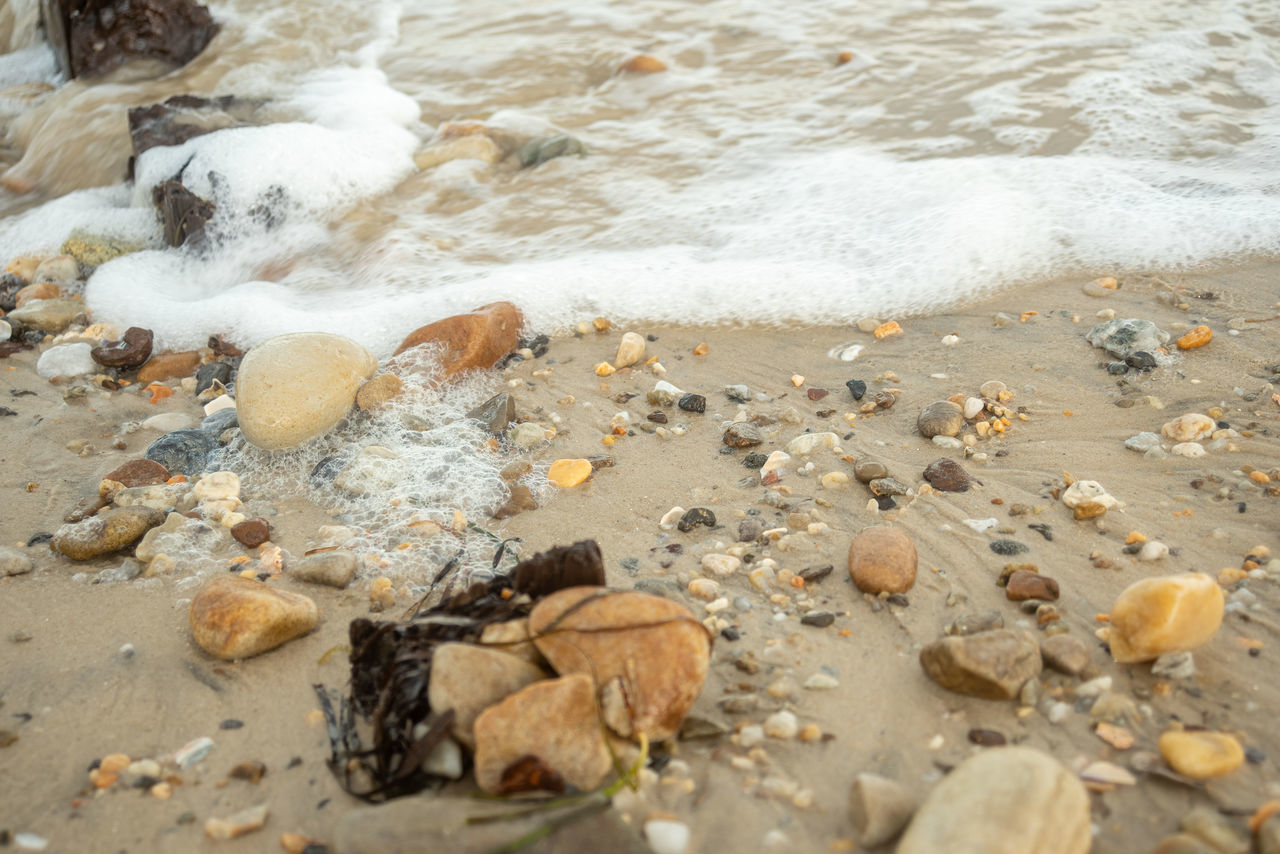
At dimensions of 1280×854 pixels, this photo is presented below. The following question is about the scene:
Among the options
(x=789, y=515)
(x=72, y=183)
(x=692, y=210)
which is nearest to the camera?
(x=789, y=515)

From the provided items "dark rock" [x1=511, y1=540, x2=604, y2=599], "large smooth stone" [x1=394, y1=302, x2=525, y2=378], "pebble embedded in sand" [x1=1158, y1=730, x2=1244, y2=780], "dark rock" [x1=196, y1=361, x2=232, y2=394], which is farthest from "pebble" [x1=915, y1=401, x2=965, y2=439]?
"dark rock" [x1=196, y1=361, x2=232, y2=394]

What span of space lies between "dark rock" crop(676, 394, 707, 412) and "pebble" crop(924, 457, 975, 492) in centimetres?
80

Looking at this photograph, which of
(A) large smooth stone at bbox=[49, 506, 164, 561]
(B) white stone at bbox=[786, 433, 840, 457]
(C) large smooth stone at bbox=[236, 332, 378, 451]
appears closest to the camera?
(A) large smooth stone at bbox=[49, 506, 164, 561]

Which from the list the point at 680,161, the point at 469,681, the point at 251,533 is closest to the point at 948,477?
the point at 469,681

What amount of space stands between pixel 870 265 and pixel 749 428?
4.69 ft

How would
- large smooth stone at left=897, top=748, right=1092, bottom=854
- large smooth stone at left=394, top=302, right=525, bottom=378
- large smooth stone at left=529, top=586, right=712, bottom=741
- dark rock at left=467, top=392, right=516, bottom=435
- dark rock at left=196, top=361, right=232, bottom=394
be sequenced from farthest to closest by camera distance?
dark rock at left=196, top=361, right=232, bottom=394, large smooth stone at left=394, top=302, right=525, bottom=378, dark rock at left=467, top=392, right=516, bottom=435, large smooth stone at left=529, top=586, right=712, bottom=741, large smooth stone at left=897, top=748, right=1092, bottom=854

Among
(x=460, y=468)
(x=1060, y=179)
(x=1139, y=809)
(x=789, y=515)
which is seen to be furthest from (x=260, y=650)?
(x=1060, y=179)

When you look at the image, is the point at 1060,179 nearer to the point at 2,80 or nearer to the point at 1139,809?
the point at 1139,809

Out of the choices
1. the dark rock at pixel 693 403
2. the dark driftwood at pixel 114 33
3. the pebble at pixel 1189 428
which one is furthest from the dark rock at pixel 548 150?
the pebble at pixel 1189 428

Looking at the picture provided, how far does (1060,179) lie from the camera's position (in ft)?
14.0

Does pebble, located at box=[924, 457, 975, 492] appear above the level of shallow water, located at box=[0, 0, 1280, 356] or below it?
below

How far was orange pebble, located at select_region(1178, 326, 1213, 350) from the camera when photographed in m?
2.98

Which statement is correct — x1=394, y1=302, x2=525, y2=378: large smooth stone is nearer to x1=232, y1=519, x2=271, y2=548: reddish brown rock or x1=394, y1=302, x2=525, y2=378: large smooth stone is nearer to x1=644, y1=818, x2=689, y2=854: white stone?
x1=232, y1=519, x2=271, y2=548: reddish brown rock

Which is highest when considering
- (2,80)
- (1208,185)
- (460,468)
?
(2,80)
